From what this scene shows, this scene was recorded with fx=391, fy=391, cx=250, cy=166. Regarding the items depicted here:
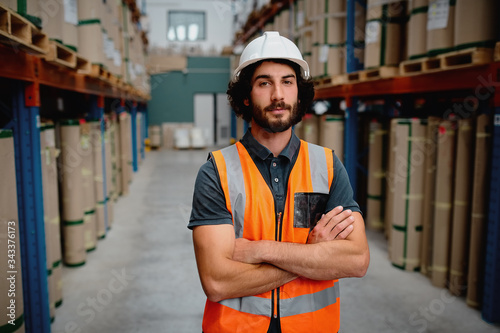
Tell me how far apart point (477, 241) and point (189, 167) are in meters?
9.09

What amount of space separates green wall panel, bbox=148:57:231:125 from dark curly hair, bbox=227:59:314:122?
16.3 metres

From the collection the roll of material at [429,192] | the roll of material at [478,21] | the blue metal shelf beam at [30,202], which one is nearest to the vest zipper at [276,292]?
the blue metal shelf beam at [30,202]

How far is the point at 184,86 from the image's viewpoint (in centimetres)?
1828

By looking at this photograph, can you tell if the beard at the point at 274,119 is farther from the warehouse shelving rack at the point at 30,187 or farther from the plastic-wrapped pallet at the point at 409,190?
the plastic-wrapped pallet at the point at 409,190

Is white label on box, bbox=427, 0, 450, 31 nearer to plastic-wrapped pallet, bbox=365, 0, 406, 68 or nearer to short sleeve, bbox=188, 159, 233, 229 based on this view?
plastic-wrapped pallet, bbox=365, 0, 406, 68

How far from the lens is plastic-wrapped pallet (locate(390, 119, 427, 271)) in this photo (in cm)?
415

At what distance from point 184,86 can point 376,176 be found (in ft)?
46.4

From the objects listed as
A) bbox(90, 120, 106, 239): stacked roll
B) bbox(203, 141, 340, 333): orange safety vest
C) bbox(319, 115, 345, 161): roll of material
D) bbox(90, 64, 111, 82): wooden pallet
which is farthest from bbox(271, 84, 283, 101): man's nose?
bbox(319, 115, 345, 161): roll of material

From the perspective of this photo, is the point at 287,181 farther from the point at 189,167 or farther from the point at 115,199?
the point at 189,167

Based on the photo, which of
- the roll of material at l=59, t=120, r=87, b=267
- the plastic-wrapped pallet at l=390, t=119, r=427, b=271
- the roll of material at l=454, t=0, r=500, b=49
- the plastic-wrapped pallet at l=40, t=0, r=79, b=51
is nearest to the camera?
the roll of material at l=454, t=0, r=500, b=49

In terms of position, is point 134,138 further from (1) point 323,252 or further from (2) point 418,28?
(1) point 323,252

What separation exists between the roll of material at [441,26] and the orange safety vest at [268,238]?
249cm

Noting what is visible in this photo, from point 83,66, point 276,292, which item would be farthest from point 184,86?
point 276,292

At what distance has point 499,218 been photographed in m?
3.04
